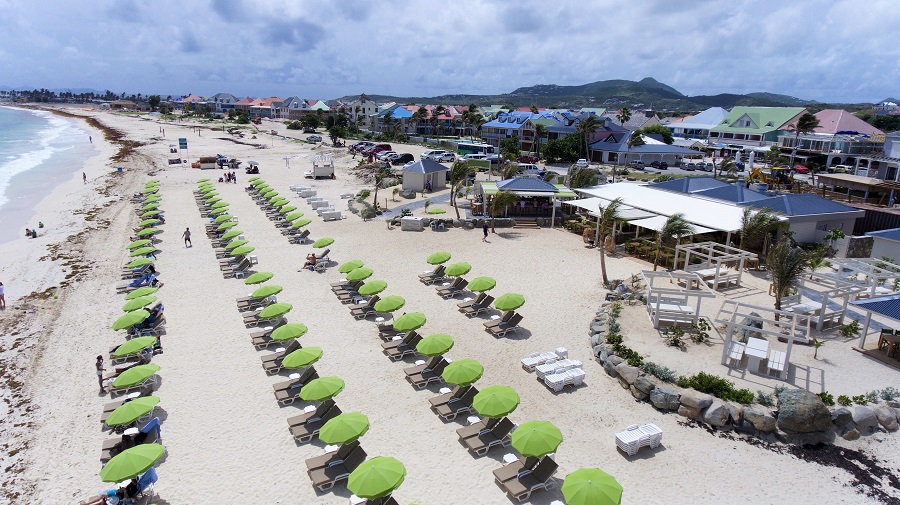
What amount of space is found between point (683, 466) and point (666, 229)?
12.3 meters

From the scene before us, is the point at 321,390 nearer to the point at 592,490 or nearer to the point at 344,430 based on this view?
the point at 344,430

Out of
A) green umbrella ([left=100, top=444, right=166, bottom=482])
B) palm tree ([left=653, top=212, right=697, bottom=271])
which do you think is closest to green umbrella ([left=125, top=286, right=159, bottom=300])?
green umbrella ([left=100, top=444, right=166, bottom=482])

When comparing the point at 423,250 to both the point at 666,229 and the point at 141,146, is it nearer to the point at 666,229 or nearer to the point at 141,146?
the point at 666,229

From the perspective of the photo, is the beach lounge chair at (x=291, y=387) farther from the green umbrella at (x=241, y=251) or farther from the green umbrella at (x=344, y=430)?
the green umbrella at (x=241, y=251)

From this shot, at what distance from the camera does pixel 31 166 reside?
52.7 m

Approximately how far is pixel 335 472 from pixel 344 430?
84cm

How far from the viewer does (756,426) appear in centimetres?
1139

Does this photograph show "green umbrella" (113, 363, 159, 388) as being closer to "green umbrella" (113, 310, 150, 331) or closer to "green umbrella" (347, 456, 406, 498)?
"green umbrella" (113, 310, 150, 331)

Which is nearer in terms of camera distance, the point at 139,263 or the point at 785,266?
the point at 785,266

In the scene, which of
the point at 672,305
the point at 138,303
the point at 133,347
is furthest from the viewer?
the point at 138,303

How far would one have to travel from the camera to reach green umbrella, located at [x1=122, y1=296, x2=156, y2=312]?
16.5 m

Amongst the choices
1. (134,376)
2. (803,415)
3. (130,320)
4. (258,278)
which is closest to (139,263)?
(258,278)

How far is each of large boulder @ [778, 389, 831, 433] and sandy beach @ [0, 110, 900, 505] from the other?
58cm

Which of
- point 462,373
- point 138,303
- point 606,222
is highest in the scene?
point 606,222
